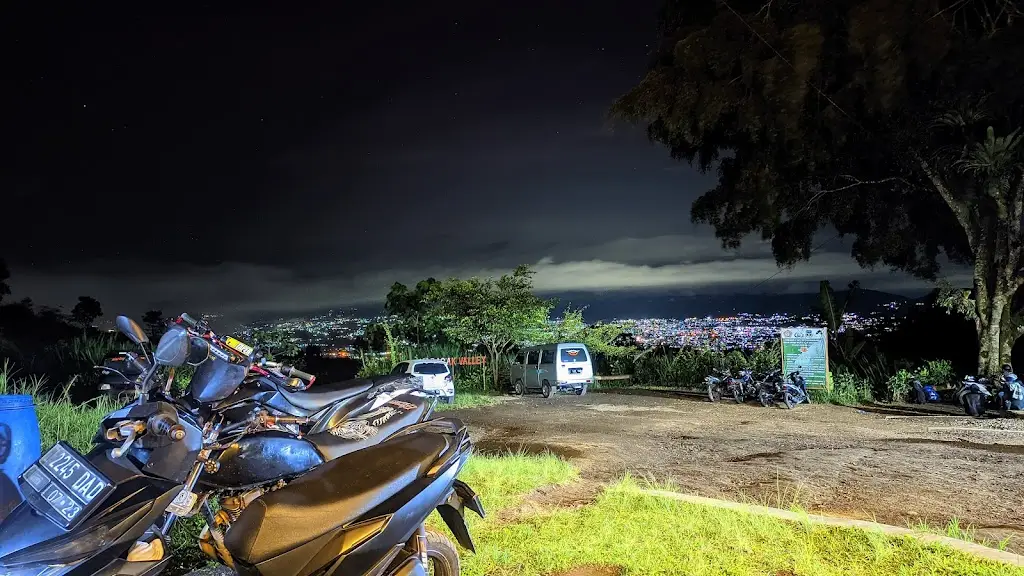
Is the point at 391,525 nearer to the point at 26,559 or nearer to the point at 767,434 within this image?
the point at 26,559

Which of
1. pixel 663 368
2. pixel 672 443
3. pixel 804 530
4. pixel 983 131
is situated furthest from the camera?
pixel 663 368

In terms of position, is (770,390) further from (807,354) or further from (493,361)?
(493,361)

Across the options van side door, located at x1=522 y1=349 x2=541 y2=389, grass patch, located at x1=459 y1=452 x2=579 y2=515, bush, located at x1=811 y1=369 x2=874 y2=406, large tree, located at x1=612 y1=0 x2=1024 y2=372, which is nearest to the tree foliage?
van side door, located at x1=522 y1=349 x2=541 y2=389

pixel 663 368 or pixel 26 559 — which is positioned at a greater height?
pixel 26 559

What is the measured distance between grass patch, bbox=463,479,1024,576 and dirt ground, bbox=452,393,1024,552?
100 cm

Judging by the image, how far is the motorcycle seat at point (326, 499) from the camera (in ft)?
6.88

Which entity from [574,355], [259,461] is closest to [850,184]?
[574,355]

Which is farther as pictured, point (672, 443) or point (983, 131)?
point (983, 131)

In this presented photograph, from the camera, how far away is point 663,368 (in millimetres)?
22828

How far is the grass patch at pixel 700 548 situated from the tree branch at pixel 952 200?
13903 millimetres

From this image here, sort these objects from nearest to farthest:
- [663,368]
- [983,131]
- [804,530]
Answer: [804,530], [983,131], [663,368]

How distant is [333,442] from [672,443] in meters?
7.83

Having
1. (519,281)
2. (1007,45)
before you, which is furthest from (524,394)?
(1007,45)

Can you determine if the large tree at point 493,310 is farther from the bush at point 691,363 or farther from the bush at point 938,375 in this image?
the bush at point 938,375
